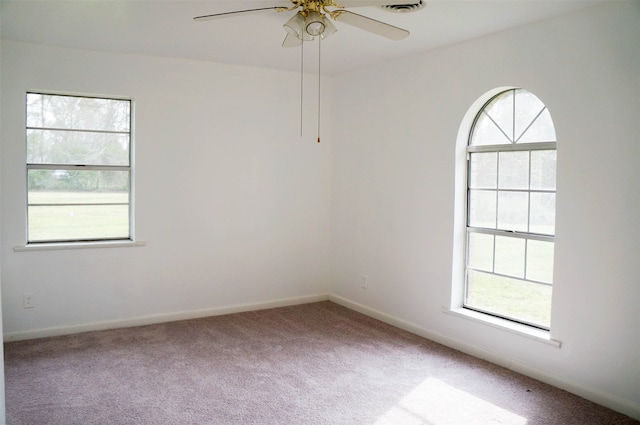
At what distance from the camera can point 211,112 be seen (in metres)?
5.01

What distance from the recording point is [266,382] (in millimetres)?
3506

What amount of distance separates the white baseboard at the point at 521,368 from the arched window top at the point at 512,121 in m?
1.66

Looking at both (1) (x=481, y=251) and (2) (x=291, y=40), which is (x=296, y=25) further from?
(1) (x=481, y=251)

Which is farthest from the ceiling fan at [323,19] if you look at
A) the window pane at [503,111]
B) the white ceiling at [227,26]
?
the window pane at [503,111]

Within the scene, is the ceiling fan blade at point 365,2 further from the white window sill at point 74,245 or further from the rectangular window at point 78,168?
the white window sill at point 74,245

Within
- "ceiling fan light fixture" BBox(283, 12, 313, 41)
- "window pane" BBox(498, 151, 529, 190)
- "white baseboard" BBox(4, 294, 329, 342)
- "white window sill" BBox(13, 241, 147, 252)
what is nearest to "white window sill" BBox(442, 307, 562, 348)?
"window pane" BBox(498, 151, 529, 190)

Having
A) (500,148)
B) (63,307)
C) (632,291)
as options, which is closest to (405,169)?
(500,148)

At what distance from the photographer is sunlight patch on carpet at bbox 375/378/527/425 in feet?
9.80

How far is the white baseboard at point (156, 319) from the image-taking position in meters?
4.34

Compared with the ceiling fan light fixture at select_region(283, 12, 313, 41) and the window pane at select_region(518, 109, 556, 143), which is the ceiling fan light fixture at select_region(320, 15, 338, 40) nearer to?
the ceiling fan light fixture at select_region(283, 12, 313, 41)

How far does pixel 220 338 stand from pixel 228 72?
2612mm

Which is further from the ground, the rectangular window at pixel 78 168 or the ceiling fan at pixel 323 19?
the ceiling fan at pixel 323 19

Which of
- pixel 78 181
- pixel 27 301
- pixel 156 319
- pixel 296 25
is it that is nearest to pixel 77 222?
pixel 78 181

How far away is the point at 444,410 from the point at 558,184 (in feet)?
5.58
